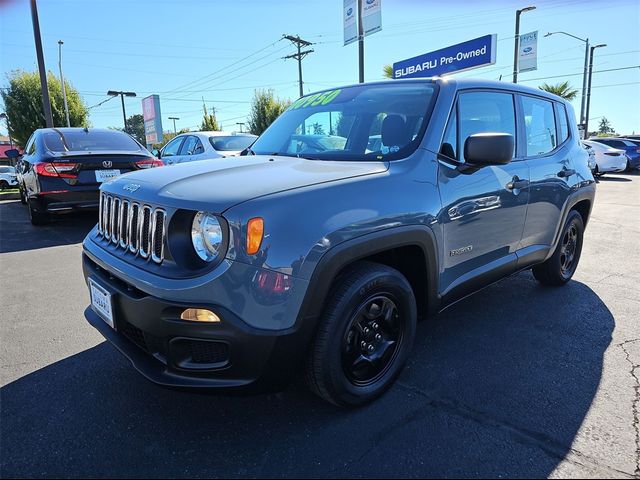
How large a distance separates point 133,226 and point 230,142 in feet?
22.7

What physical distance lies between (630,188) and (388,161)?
44.4 feet

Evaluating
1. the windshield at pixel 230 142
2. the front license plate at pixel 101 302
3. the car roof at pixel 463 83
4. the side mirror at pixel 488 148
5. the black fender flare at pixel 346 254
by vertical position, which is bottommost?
the front license plate at pixel 101 302

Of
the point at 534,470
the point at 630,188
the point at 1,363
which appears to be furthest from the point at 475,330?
the point at 630,188

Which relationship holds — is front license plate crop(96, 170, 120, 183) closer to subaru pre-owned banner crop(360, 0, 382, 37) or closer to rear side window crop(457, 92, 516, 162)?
rear side window crop(457, 92, 516, 162)

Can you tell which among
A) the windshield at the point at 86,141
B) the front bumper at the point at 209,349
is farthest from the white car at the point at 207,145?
the front bumper at the point at 209,349

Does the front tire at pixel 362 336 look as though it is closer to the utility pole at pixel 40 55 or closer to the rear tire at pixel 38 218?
the rear tire at pixel 38 218

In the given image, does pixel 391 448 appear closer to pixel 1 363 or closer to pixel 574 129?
pixel 1 363

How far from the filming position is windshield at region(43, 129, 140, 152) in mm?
6754

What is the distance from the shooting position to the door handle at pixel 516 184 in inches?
124

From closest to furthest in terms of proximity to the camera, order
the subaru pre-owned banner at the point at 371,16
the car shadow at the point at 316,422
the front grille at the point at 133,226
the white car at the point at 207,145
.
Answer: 1. the car shadow at the point at 316,422
2. the front grille at the point at 133,226
3. the white car at the point at 207,145
4. the subaru pre-owned banner at the point at 371,16

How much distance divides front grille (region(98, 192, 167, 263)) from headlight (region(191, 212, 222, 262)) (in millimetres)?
163

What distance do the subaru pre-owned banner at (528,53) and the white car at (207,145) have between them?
16.0 m

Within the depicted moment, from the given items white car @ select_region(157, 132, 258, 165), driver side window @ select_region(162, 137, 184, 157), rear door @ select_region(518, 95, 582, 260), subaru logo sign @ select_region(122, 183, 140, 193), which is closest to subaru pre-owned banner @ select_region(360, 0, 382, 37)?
white car @ select_region(157, 132, 258, 165)

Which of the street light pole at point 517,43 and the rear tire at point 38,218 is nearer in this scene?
the rear tire at point 38,218
